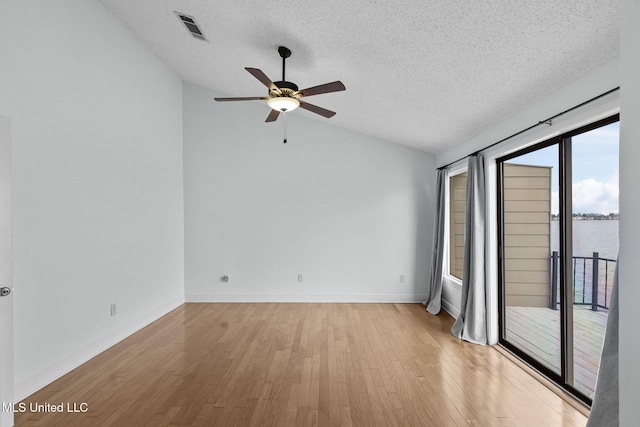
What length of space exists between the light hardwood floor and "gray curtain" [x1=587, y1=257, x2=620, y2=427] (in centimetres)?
47

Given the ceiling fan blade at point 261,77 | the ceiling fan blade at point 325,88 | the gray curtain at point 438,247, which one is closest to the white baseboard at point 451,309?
the gray curtain at point 438,247

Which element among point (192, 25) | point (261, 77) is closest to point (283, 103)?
point (261, 77)

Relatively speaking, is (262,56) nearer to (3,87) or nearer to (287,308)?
(3,87)

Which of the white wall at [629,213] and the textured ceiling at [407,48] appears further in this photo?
the textured ceiling at [407,48]

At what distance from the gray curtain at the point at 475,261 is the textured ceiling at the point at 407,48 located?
0.64m

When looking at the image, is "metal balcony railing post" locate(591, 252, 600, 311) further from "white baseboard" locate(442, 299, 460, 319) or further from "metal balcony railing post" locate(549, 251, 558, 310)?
"white baseboard" locate(442, 299, 460, 319)

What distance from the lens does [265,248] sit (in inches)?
199

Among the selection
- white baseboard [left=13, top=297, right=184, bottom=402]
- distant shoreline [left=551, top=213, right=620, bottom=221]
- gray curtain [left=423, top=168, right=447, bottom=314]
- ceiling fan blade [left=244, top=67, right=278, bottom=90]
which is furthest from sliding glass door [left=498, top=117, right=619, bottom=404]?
white baseboard [left=13, top=297, right=184, bottom=402]

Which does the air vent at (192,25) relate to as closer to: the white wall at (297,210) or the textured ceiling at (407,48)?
the textured ceiling at (407,48)

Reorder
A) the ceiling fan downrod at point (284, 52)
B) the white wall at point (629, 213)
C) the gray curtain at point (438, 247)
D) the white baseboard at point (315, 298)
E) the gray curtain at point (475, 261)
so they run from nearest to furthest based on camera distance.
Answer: the white wall at point (629, 213)
the ceiling fan downrod at point (284, 52)
the gray curtain at point (475, 261)
the gray curtain at point (438, 247)
the white baseboard at point (315, 298)

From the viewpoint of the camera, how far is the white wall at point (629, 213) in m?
1.14

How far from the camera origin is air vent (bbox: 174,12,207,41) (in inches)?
123

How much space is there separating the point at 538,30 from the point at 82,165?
154 inches

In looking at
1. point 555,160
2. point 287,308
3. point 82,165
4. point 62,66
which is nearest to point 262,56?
point 62,66
